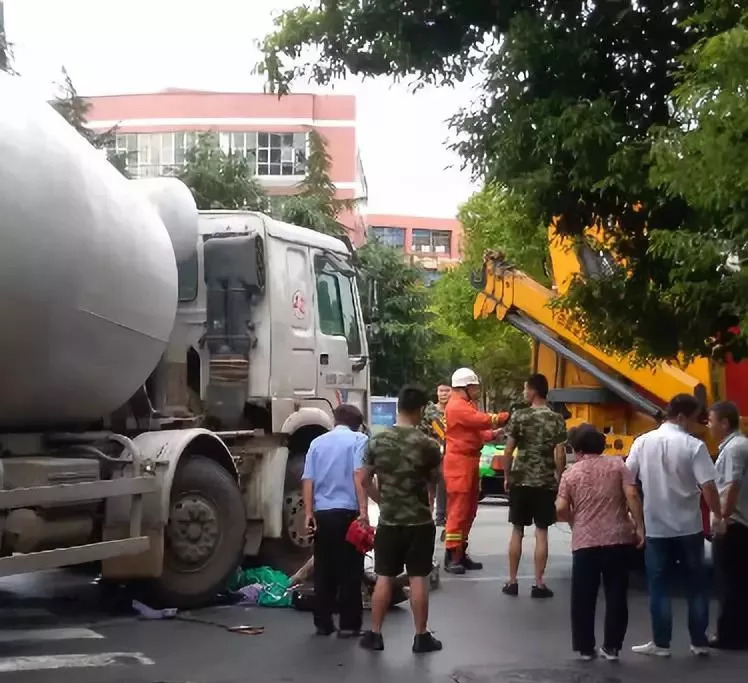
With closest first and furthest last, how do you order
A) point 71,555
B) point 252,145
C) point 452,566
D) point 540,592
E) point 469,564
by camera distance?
point 71,555
point 540,592
point 452,566
point 469,564
point 252,145

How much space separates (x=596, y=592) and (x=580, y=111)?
338 centimetres

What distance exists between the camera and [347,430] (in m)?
8.28

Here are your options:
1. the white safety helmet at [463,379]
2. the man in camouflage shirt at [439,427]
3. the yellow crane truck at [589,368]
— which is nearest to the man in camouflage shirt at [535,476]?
the man in camouflage shirt at [439,427]

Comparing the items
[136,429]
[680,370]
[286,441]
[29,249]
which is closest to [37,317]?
[29,249]

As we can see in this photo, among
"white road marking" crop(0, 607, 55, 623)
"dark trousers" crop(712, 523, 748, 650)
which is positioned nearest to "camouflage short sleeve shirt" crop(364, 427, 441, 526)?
"dark trousers" crop(712, 523, 748, 650)

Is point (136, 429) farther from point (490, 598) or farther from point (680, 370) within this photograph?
point (680, 370)

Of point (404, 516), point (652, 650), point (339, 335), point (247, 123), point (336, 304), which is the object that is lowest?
Result: point (652, 650)

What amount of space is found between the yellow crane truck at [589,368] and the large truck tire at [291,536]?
2821mm

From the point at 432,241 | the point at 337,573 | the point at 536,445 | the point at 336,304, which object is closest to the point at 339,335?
the point at 336,304

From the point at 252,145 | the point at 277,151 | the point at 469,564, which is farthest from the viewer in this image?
the point at 277,151

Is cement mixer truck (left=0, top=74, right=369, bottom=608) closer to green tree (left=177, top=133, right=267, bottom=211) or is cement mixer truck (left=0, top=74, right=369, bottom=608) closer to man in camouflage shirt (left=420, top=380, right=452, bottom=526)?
man in camouflage shirt (left=420, top=380, right=452, bottom=526)

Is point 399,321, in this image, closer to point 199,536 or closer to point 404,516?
point 199,536

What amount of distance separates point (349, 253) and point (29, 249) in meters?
4.91

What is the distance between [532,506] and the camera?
969 cm
